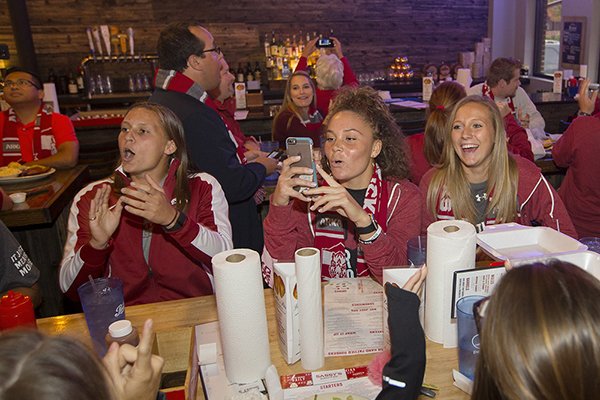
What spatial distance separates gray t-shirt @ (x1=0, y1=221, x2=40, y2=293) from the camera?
201 centimetres

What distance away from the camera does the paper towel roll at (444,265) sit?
1407 millimetres

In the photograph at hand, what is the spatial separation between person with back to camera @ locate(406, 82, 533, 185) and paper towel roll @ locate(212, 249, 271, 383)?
140cm

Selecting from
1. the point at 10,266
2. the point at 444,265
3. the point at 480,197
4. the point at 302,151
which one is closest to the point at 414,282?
the point at 444,265

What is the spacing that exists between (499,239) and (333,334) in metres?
0.58

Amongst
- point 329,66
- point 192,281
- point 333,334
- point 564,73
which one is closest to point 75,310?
point 192,281

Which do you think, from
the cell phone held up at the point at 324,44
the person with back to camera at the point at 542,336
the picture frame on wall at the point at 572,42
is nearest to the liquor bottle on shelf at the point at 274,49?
the cell phone held up at the point at 324,44

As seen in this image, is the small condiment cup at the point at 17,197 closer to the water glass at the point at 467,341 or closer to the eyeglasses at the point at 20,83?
the eyeglasses at the point at 20,83

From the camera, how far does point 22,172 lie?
3363mm

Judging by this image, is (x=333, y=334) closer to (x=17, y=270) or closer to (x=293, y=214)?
(x=293, y=214)

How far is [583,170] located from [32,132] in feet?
12.0

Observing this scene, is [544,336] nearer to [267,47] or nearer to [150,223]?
[150,223]

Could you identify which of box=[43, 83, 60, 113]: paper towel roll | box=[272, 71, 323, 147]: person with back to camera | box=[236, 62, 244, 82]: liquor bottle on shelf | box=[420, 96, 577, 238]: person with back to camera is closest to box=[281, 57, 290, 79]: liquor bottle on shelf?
box=[236, 62, 244, 82]: liquor bottle on shelf

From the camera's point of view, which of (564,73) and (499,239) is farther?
(564,73)

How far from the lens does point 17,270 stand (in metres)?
2.03
